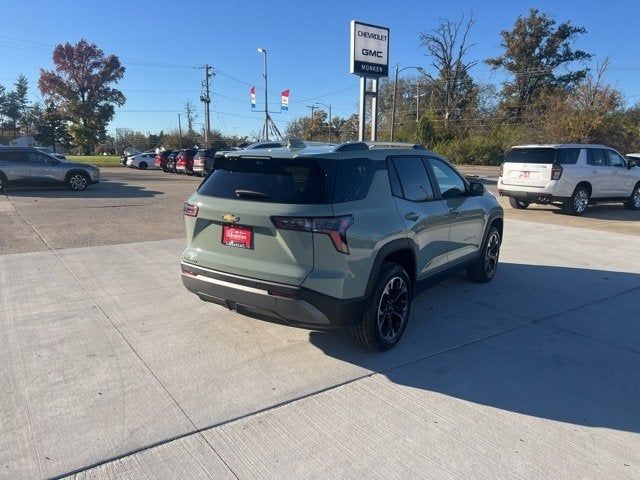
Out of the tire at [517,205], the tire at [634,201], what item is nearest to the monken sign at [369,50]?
the tire at [517,205]

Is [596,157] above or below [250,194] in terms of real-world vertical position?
above

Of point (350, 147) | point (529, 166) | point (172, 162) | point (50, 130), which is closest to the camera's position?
point (350, 147)

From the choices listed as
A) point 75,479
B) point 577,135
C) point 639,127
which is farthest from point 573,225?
point 639,127

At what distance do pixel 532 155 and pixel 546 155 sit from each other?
0.36 meters

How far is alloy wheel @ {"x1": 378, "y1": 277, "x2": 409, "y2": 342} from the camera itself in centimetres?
410

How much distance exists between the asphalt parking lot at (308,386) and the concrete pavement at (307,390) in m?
0.01

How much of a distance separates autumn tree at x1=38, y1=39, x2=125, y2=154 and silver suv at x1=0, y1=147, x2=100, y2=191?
49652mm

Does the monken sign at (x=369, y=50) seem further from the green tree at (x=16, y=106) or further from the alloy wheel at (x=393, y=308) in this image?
the green tree at (x=16, y=106)

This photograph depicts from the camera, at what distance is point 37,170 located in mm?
16891

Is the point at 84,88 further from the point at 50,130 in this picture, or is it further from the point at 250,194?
the point at 250,194

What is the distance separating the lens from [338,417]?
3.20 m

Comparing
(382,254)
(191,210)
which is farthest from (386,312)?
(191,210)

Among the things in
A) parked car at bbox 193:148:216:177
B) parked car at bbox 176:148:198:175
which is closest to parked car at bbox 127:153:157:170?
parked car at bbox 176:148:198:175

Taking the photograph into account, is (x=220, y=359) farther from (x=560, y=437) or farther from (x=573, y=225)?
(x=573, y=225)
